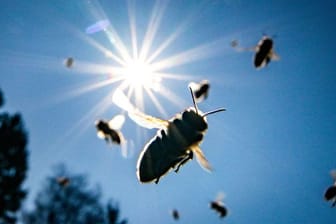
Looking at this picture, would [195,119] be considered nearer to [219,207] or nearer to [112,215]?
[219,207]

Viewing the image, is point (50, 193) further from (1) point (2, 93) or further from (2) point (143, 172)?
(2) point (143, 172)

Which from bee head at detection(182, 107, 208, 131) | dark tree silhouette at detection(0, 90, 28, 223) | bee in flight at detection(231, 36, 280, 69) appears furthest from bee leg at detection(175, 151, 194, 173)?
dark tree silhouette at detection(0, 90, 28, 223)

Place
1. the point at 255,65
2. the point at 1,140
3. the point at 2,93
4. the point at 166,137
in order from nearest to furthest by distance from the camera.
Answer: the point at 166,137 < the point at 255,65 < the point at 2,93 < the point at 1,140

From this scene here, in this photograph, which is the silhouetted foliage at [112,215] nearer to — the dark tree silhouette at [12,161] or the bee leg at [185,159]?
the dark tree silhouette at [12,161]

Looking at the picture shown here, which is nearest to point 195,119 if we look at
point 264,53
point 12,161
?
point 264,53

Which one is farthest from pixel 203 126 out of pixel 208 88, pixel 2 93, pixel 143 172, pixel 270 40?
pixel 2 93

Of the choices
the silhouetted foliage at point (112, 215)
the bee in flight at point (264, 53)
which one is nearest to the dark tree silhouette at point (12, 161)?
the silhouetted foliage at point (112, 215)
